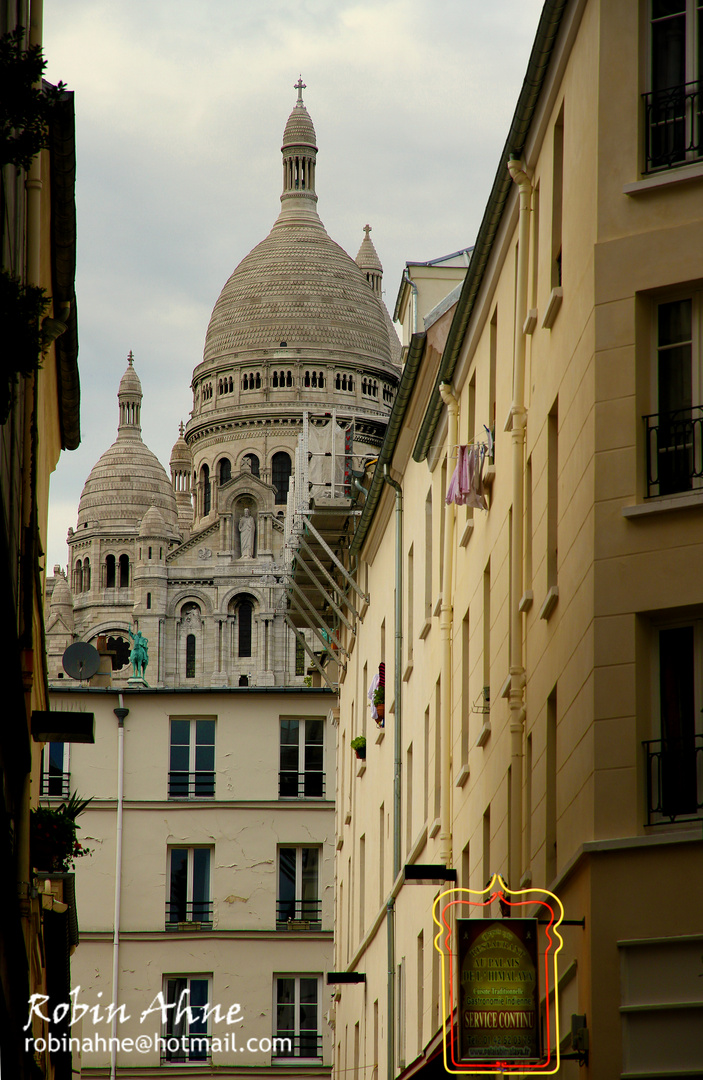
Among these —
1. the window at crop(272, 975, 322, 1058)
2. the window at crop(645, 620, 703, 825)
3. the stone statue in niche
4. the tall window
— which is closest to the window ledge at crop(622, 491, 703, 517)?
the window at crop(645, 620, 703, 825)

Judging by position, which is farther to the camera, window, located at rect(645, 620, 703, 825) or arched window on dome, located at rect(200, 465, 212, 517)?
arched window on dome, located at rect(200, 465, 212, 517)

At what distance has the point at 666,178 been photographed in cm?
1485

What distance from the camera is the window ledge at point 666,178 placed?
48.2ft

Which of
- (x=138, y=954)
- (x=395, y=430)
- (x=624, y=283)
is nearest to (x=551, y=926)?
(x=624, y=283)

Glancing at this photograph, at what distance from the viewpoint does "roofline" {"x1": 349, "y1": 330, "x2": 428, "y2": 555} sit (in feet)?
87.0

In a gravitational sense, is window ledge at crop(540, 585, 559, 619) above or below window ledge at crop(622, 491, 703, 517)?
below

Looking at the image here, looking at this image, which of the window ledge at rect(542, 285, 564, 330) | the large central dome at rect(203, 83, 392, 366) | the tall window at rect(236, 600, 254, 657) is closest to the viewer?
the window ledge at rect(542, 285, 564, 330)

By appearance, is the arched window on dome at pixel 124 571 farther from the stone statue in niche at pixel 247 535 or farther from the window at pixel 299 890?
the window at pixel 299 890

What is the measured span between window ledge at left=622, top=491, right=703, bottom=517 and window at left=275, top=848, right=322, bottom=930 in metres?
31.2

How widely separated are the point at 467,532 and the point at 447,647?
1.90 metres

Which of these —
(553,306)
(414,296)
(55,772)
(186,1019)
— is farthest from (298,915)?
(553,306)

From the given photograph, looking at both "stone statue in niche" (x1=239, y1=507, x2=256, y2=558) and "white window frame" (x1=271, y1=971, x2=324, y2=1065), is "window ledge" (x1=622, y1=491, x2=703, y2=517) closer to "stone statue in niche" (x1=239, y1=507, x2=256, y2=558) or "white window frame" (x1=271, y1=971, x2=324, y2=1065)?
"white window frame" (x1=271, y1=971, x2=324, y2=1065)

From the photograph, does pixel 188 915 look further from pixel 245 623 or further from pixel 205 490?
pixel 205 490

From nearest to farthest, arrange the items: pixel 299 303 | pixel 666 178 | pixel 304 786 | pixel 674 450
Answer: pixel 674 450
pixel 666 178
pixel 304 786
pixel 299 303
